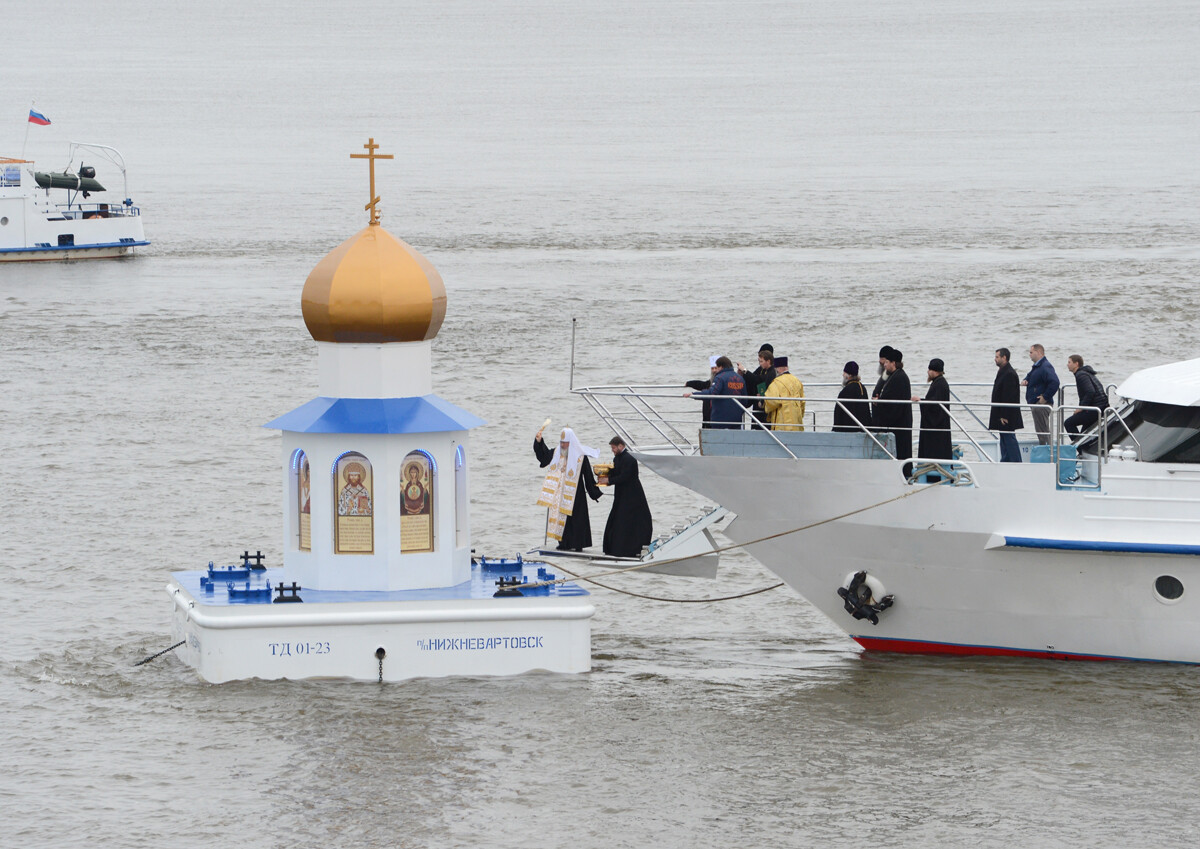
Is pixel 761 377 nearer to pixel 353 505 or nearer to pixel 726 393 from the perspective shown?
pixel 726 393

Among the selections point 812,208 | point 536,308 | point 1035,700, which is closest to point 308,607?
point 1035,700

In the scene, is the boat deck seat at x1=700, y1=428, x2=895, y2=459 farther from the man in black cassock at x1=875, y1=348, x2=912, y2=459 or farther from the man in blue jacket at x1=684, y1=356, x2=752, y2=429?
the man in blue jacket at x1=684, y1=356, x2=752, y2=429

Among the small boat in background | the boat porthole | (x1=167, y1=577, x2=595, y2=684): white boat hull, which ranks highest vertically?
the small boat in background

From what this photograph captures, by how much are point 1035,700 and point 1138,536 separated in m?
2.07

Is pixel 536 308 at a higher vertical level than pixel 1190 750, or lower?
higher

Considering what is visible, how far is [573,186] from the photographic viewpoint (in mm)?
97625

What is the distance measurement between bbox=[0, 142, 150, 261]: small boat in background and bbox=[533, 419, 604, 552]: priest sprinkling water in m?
50.1

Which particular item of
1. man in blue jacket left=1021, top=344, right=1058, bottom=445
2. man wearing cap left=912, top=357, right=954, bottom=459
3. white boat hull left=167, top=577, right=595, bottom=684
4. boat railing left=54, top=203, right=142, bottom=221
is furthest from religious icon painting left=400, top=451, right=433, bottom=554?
boat railing left=54, top=203, right=142, bottom=221

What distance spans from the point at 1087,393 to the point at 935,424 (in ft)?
7.02

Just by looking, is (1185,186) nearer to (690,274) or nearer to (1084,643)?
(690,274)

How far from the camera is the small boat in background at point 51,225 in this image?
68250 mm

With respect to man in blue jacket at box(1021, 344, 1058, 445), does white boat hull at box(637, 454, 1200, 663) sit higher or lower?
lower

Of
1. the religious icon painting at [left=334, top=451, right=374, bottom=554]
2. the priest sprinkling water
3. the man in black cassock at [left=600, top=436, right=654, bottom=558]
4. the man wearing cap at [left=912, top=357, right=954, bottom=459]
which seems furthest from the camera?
the man in black cassock at [left=600, top=436, right=654, bottom=558]

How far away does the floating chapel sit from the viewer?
2017 cm
